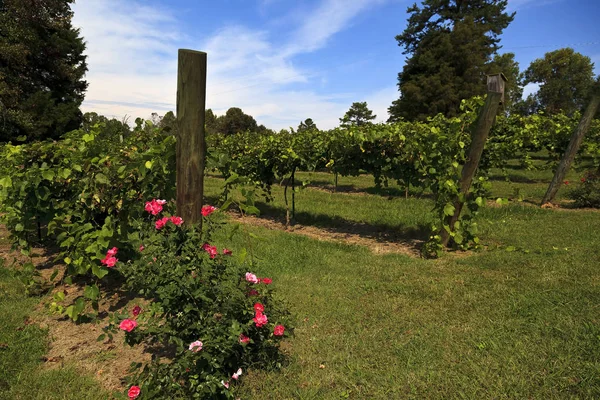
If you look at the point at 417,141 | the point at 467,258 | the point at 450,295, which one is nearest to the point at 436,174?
the point at 417,141

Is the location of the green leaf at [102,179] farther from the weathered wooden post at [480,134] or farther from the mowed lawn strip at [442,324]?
the weathered wooden post at [480,134]

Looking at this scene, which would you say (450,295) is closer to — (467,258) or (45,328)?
(467,258)

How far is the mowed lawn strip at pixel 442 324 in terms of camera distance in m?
2.35

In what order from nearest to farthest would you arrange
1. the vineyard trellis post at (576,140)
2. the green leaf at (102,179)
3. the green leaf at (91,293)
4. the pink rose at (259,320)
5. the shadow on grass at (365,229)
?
1. the pink rose at (259,320)
2. the green leaf at (91,293)
3. the green leaf at (102,179)
4. the shadow on grass at (365,229)
5. the vineyard trellis post at (576,140)

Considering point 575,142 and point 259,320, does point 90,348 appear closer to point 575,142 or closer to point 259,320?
point 259,320

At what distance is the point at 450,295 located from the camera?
144 inches

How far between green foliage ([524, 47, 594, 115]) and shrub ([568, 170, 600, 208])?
4600cm

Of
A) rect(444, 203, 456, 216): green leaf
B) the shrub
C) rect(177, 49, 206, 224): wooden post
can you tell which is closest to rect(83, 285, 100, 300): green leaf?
rect(177, 49, 206, 224): wooden post

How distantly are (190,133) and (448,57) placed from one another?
3454 cm

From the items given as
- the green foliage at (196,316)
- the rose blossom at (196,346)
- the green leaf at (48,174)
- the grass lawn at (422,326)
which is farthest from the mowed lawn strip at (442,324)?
the green leaf at (48,174)

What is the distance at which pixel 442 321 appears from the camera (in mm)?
3160

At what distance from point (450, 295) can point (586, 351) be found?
1.24 metres

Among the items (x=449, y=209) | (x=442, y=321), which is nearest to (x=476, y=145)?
(x=449, y=209)

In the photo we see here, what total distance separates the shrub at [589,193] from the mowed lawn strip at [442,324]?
11.7 ft
